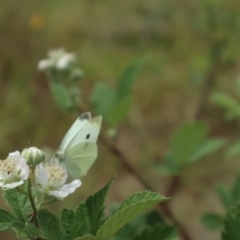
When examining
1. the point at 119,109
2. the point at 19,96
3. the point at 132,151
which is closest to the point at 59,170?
the point at 119,109

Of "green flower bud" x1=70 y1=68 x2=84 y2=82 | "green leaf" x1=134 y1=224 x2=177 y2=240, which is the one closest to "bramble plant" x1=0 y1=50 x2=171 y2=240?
"green leaf" x1=134 y1=224 x2=177 y2=240

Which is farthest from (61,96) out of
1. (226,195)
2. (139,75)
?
(139,75)

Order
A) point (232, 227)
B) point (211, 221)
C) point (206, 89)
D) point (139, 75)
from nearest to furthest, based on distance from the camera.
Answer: point (232, 227) → point (211, 221) → point (206, 89) → point (139, 75)

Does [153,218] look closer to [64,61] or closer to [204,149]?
[204,149]

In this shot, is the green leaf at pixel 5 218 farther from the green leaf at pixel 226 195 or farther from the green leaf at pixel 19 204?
the green leaf at pixel 226 195

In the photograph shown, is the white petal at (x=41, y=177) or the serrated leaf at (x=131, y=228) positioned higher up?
the white petal at (x=41, y=177)

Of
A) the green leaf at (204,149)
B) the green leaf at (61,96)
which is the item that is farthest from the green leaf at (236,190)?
the green leaf at (61,96)

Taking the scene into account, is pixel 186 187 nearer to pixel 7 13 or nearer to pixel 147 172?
pixel 147 172

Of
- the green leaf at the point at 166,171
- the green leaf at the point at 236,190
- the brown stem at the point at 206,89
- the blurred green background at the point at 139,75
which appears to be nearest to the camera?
the green leaf at the point at 236,190
